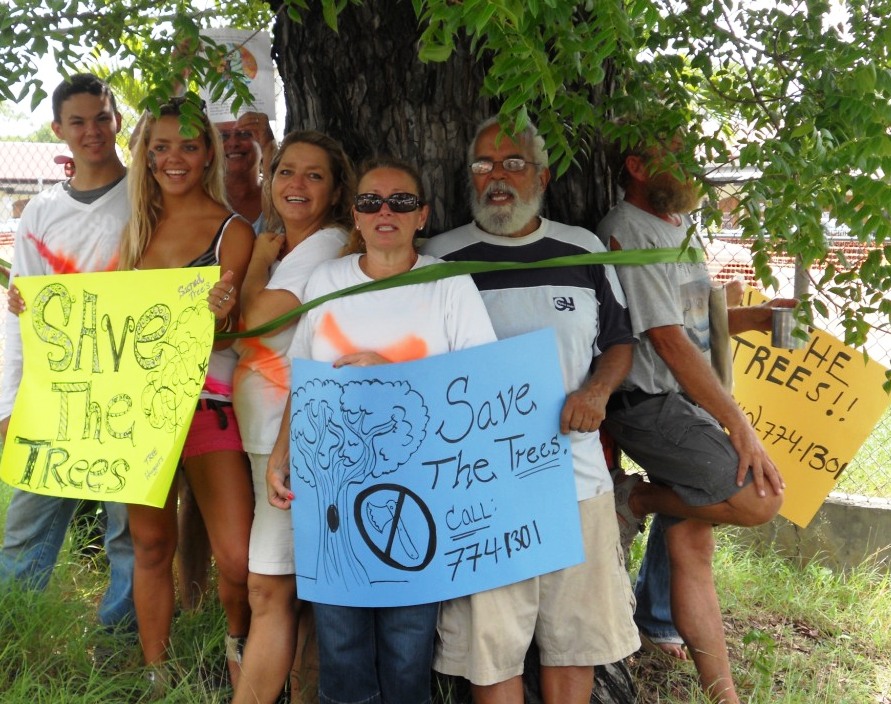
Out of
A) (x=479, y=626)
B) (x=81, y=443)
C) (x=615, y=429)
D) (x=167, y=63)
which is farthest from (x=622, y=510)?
(x=167, y=63)

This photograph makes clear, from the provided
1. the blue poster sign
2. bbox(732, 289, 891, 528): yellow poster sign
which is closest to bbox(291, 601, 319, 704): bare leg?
the blue poster sign

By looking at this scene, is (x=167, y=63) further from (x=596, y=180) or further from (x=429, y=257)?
(x=596, y=180)

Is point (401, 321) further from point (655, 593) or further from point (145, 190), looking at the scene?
point (655, 593)

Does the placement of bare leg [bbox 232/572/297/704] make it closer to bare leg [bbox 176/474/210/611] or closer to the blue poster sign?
the blue poster sign

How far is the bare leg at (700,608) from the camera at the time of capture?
338cm

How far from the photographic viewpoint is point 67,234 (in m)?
3.33

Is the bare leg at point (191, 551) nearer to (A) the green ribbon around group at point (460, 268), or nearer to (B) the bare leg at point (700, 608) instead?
(A) the green ribbon around group at point (460, 268)

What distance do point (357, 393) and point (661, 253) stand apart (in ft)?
3.73

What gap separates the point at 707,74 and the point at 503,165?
700mm

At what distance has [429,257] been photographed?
2.98 m

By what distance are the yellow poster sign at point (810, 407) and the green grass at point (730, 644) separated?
471mm

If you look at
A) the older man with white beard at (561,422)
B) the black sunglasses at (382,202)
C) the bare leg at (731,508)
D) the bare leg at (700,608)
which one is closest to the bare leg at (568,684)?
the older man with white beard at (561,422)

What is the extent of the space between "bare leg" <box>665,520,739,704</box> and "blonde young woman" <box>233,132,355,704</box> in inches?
53.2

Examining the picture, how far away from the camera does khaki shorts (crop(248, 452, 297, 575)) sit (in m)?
→ 2.95
